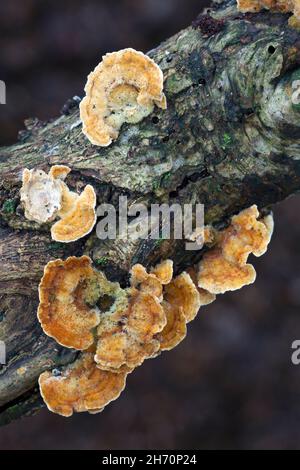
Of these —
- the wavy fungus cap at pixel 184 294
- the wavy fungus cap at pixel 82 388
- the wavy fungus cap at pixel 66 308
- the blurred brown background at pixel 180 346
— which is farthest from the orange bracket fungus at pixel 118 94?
the blurred brown background at pixel 180 346

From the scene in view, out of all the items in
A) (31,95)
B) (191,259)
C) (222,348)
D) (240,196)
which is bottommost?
(222,348)

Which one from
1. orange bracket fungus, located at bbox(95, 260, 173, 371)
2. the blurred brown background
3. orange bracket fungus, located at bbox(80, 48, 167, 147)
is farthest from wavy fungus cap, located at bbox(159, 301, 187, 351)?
the blurred brown background

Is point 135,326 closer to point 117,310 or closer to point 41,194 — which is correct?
point 117,310

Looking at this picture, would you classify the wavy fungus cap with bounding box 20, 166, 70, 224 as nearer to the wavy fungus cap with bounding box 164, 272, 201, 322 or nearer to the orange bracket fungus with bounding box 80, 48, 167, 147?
the orange bracket fungus with bounding box 80, 48, 167, 147

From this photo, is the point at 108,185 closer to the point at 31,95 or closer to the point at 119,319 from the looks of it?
the point at 119,319

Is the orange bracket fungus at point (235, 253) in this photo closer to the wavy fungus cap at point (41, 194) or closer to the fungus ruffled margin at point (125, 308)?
the fungus ruffled margin at point (125, 308)

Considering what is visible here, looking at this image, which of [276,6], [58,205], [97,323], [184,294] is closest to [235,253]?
[184,294]

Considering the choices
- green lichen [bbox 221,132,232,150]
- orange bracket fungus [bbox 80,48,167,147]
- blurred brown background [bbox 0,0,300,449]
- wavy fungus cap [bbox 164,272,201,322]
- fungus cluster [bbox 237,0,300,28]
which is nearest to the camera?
fungus cluster [bbox 237,0,300,28]
